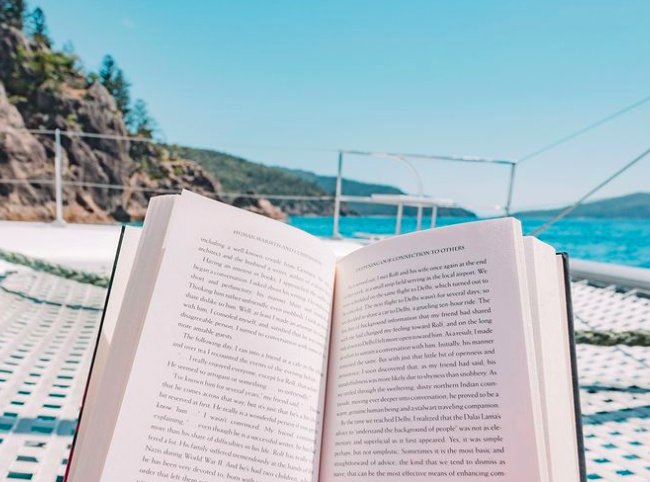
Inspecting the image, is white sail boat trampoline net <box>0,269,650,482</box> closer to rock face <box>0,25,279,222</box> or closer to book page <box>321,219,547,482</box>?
Answer: book page <box>321,219,547,482</box>

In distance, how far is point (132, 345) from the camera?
1.18 feet

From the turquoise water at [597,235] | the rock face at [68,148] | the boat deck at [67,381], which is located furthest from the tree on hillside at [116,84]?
the boat deck at [67,381]

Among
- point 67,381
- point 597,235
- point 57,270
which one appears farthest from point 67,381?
point 597,235

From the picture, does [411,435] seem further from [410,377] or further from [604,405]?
[604,405]

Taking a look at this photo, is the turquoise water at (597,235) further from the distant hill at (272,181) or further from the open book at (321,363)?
the open book at (321,363)

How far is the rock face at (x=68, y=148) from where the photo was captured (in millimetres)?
18781

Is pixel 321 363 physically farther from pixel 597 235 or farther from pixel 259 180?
pixel 597 235

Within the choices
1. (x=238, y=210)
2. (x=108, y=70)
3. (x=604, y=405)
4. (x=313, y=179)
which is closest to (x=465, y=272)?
(x=238, y=210)

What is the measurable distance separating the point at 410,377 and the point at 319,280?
13cm

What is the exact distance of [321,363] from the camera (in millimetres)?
424

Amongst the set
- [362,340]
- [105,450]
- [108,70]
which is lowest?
[105,450]

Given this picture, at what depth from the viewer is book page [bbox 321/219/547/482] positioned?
1.05 ft

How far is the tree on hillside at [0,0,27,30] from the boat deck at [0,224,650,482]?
97.3 ft

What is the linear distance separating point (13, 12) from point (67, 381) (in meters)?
31.3
